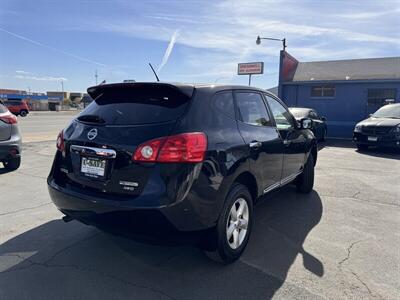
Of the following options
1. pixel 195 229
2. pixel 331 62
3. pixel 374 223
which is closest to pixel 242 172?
pixel 195 229

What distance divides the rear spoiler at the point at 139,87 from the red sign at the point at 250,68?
34.6 m

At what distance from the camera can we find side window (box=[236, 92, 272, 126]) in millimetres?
3490

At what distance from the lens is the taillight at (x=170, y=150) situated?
8.52ft

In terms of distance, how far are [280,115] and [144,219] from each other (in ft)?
8.98

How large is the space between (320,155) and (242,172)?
805 centimetres

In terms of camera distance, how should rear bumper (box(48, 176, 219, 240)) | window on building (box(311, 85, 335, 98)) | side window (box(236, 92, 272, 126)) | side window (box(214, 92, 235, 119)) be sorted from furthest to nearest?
window on building (box(311, 85, 335, 98)) < side window (box(236, 92, 272, 126)) < side window (box(214, 92, 235, 119)) < rear bumper (box(48, 176, 219, 240))

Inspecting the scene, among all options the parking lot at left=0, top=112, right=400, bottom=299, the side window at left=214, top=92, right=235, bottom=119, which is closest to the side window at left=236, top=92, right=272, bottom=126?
the side window at left=214, top=92, right=235, bottom=119

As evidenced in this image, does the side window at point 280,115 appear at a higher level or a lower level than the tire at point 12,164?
higher

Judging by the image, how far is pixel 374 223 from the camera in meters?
4.35

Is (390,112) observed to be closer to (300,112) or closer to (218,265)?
(300,112)

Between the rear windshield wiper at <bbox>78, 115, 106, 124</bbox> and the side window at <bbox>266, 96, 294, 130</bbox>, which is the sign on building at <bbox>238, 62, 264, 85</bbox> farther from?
the rear windshield wiper at <bbox>78, 115, 106, 124</bbox>

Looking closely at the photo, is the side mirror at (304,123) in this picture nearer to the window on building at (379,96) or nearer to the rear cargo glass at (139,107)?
the rear cargo glass at (139,107)

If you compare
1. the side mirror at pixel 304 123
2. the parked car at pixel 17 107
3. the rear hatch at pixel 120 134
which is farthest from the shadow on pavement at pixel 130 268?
the parked car at pixel 17 107

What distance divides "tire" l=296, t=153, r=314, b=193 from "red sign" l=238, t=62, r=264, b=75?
3227 cm
